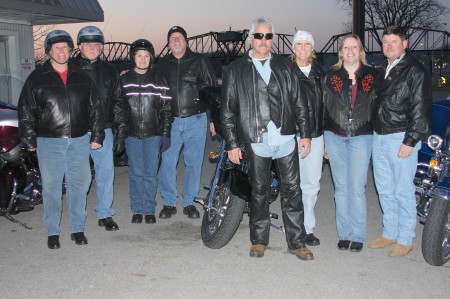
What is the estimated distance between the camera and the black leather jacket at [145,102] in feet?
18.9

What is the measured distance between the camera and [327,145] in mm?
5074

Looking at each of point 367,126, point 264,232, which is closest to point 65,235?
point 264,232

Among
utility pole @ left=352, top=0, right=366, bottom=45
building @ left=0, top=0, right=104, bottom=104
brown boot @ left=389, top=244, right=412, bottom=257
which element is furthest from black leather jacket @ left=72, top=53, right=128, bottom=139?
utility pole @ left=352, top=0, right=366, bottom=45

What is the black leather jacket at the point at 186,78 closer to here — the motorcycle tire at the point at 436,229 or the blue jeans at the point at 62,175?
the blue jeans at the point at 62,175

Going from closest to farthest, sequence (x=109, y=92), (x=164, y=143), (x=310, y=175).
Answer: (x=310, y=175) → (x=109, y=92) → (x=164, y=143)

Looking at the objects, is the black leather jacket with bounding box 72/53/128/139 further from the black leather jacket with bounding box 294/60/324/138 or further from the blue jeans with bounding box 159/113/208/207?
the black leather jacket with bounding box 294/60/324/138

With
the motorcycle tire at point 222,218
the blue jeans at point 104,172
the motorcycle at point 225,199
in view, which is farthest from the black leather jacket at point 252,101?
the blue jeans at point 104,172

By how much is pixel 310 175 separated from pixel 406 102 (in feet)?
3.57

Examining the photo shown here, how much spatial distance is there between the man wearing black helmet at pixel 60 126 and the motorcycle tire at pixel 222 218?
1250mm

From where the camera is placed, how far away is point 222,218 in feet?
16.5

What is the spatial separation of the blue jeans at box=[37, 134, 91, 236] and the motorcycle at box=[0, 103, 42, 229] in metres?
0.68

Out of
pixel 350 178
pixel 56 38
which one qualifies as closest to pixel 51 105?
pixel 56 38

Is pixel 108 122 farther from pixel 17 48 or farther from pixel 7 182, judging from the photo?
pixel 17 48

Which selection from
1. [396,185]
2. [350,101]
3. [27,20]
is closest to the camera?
[350,101]
